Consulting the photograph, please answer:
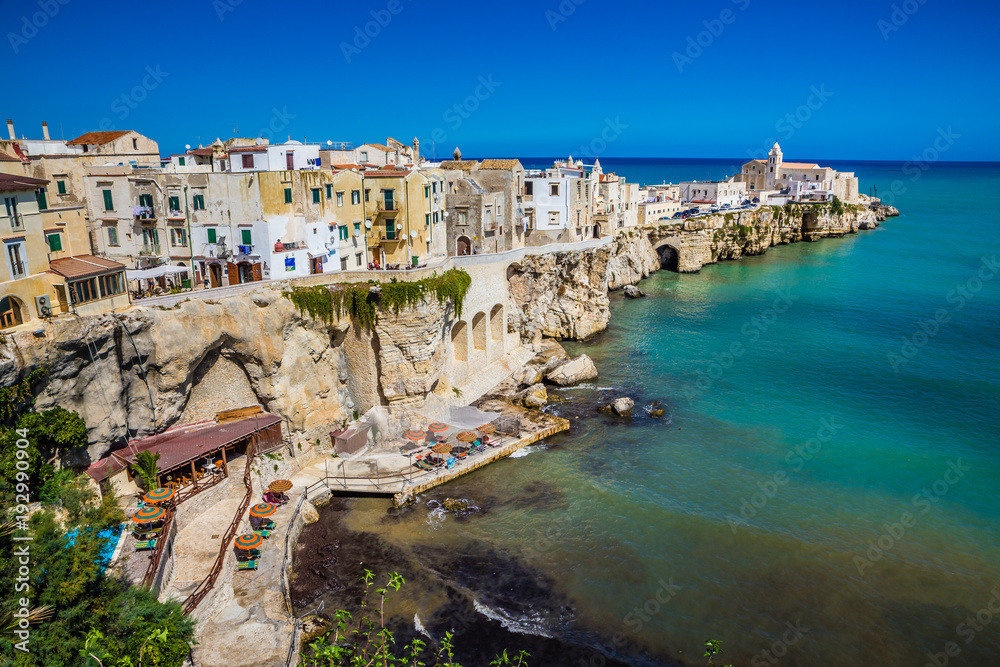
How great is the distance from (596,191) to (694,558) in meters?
56.0

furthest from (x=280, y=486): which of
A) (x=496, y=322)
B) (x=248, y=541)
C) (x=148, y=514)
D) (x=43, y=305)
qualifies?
(x=496, y=322)

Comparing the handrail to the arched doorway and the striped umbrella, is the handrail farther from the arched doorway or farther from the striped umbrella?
the arched doorway

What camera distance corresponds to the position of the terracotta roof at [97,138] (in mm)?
39938

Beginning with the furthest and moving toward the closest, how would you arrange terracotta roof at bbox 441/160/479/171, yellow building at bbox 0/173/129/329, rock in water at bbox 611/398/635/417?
terracotta roof at bbox 441/160/479/171 < rock in water at bbox 611/398/635/417 < yellow building at bbox 0/173/129/329

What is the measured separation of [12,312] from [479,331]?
25.9 m

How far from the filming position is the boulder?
128 ft

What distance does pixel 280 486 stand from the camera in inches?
1062

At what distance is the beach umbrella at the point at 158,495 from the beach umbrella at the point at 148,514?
650mm

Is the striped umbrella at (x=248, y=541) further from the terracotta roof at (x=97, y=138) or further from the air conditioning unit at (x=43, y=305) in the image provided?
the terracotta roof at (x=97, y=138)

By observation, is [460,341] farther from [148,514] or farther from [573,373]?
[148,514]

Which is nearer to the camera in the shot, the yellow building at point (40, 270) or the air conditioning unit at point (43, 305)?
the yellow building at point (40, 270)

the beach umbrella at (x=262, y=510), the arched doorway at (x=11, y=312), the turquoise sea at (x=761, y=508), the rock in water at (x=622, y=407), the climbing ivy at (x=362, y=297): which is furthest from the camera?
the rock in water at (x=622, y=407)

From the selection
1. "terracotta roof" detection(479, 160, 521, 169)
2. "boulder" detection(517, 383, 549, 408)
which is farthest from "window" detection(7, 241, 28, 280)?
"terracotta roof" detection(479, 160, 521, 169)

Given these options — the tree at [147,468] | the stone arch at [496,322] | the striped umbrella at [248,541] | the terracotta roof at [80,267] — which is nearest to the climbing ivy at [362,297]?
the terracotta roof at [80,267]
